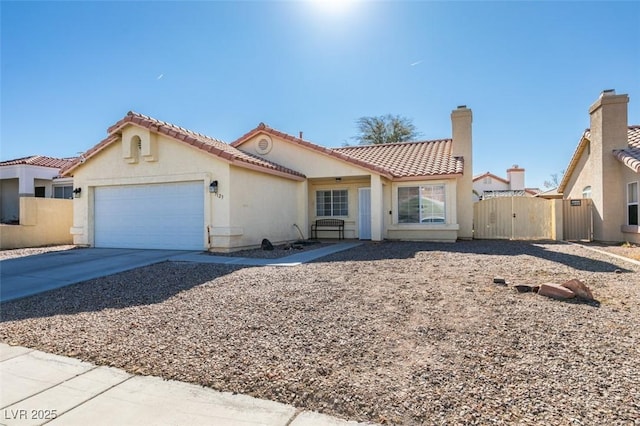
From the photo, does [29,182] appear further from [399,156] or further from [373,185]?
[399,156]

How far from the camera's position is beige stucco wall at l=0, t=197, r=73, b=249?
15830 mm

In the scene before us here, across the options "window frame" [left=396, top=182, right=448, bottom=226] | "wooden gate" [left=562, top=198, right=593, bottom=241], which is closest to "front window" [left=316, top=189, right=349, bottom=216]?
"window frame" [left=396, top=182, right=448, bottom=226]

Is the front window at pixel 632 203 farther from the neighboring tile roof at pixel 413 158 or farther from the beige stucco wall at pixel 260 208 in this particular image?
the beige stucco wall at pixel 260 208

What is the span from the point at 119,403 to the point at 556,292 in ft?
20.7

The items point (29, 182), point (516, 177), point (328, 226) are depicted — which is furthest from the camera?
point (516, 177)

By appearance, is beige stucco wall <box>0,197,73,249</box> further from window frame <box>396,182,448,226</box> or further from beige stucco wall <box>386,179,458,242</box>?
window frame <box>396,182,448,226</box>

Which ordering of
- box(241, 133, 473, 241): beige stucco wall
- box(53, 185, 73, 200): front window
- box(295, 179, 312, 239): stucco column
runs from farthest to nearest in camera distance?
box(53, 185, 73, 200): front window, box(295, 179, 312, 239): stucco column, box(241, 133, 473, 241): beige stucco wall

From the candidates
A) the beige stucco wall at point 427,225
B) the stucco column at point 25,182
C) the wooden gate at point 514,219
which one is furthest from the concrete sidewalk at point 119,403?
the stucco column at point 25,182

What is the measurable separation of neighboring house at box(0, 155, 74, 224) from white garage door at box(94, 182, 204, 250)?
10.5 metres

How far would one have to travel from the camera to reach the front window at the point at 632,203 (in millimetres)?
14578

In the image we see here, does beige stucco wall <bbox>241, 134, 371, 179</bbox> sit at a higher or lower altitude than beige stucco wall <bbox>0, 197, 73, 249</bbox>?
higher

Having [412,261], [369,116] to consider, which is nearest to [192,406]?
[412,261]

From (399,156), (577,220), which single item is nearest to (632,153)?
(577,220)

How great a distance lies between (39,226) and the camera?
55.1ft
